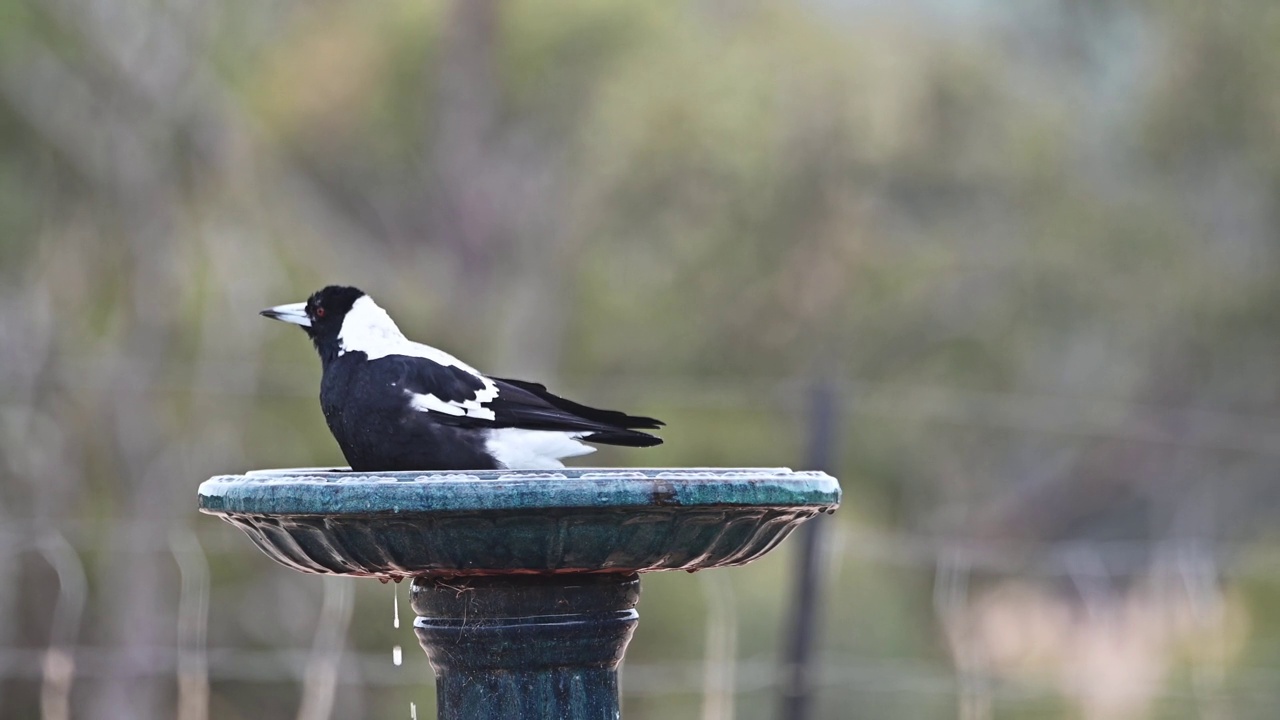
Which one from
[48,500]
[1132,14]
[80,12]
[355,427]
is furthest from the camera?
[1132,14]

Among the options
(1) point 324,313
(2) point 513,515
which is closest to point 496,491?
(2) point 513,515

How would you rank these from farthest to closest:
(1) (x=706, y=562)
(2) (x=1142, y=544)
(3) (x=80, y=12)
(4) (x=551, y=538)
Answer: (2) (x=1142, y=544)
(3) (x=80, y=12)
(1) (x=706, y=562)
(4) (x=551, y=538)

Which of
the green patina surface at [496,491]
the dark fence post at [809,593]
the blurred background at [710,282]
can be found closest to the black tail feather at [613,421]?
the green patina surface at [496,491]

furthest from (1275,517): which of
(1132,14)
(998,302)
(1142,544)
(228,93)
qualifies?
(228,93)

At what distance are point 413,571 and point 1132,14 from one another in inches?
448

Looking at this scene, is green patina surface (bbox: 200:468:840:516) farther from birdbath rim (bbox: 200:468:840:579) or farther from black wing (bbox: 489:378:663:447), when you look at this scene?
black wing (bbox: 489:378:663:447)

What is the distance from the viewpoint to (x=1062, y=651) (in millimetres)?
10164

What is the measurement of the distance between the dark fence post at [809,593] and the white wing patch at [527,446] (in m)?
1.71

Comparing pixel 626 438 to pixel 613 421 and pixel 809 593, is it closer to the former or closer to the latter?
pixel 613 421

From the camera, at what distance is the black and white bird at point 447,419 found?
110 inches

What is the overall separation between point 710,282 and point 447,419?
8666mm

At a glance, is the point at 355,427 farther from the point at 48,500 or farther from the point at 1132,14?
the point at 1132,14

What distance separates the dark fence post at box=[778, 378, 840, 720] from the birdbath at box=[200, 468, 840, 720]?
1.87m

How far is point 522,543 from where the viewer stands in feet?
7.67
